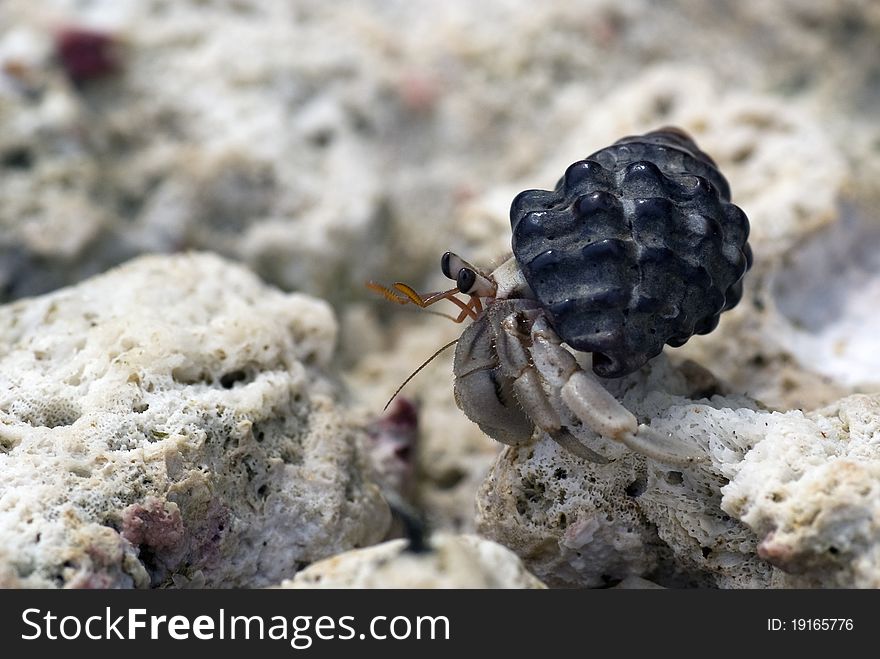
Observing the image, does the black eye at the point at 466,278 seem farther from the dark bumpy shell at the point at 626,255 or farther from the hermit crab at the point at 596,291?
the dark bumpy shell at the point at 626,255

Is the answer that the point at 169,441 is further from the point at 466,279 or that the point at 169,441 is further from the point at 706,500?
the point at 706,500

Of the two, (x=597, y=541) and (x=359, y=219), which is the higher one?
(x=359, y=219)

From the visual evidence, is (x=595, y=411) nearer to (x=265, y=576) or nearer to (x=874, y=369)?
(x=265, y=576)

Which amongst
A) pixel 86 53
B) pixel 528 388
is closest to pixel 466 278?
pixel 528 388

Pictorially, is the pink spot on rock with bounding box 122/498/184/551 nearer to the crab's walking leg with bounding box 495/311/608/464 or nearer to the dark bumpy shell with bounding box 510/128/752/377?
the crab's walking leg with bounding box 495/311/608/464
